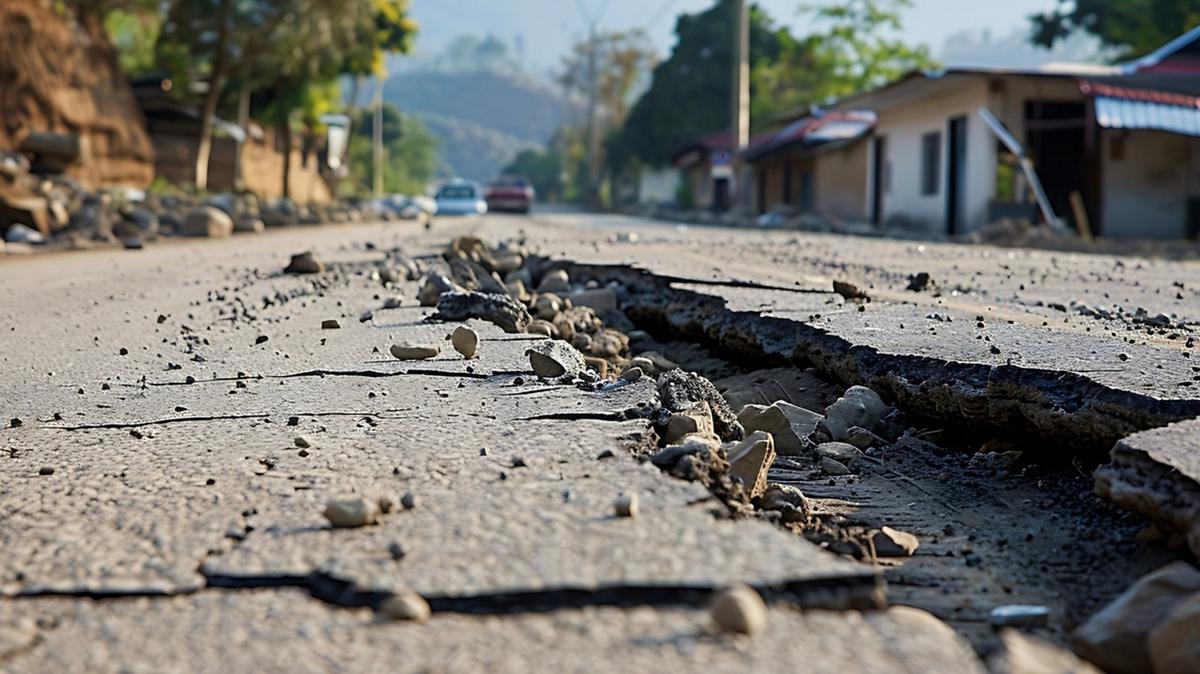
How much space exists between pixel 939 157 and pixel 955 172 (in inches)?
28.7

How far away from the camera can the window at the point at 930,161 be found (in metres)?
22.8

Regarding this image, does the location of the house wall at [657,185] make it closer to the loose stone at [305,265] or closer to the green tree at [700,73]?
the green tree at [700,73]

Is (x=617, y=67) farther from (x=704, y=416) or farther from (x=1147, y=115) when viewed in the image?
(x=704, y=416)

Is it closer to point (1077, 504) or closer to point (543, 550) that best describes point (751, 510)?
point (543, 550)

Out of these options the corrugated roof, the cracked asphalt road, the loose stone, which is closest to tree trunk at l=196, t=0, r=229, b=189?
the corrugated roof

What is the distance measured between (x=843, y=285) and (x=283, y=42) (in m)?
22.5

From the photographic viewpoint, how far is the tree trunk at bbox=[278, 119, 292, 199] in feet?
119

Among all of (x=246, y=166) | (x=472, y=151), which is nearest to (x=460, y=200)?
(x=246, y=166)

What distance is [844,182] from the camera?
30.8 m

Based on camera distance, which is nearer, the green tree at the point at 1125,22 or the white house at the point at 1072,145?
the white house at the point at 1072,145

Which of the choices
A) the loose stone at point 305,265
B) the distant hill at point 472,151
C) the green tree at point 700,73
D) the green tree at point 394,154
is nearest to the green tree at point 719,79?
the green tree at point 700,73

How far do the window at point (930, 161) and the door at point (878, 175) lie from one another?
2626mm

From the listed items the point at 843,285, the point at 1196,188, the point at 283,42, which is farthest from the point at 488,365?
the point at 283,42

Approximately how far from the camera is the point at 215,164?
104 feet
